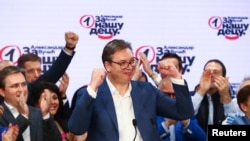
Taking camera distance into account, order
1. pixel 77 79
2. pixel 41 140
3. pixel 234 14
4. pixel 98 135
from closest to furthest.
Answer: pixel 98 135 → pixel 41 140 → pixel 77 79 → pixel 234 14

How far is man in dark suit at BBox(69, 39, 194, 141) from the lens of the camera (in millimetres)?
Result: 2543

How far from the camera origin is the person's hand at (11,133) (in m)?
2.69

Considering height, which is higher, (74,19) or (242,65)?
(74,19)

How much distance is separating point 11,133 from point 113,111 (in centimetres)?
52

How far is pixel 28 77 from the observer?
3.97 metres

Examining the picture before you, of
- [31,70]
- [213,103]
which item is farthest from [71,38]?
[213,103]

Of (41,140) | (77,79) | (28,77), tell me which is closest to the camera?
(41,140)

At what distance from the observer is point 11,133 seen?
270 cm

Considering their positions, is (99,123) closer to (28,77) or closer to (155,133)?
(155,133)

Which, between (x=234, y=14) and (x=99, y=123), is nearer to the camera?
(x=99, y=123)

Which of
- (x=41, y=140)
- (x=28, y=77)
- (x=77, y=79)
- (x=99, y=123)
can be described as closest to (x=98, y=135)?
(x=99, y=123)

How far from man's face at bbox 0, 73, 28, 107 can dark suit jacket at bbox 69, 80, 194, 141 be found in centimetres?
51

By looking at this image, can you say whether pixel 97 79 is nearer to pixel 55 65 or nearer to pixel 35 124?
pixel 35 124

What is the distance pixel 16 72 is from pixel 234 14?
274 cm
